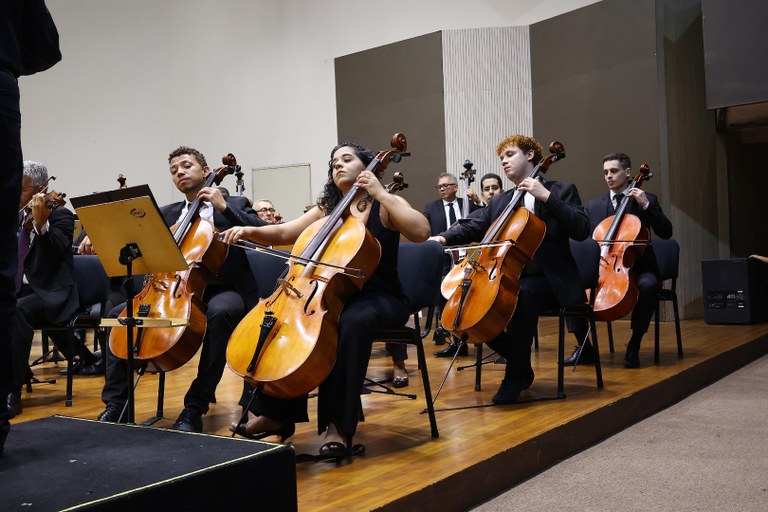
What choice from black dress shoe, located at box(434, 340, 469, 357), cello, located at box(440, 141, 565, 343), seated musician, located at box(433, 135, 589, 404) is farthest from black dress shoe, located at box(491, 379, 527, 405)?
black dress shoe, located at box(434, 340, 469, 357)

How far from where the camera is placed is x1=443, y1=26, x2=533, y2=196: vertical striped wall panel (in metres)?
7.23

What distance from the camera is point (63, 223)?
11.8ft

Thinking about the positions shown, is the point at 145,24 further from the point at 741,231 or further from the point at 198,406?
the point at 198,406

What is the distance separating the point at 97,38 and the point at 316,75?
262cm

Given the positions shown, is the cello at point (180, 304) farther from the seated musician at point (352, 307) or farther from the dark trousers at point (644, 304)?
the dark trousers at point (644, 304)

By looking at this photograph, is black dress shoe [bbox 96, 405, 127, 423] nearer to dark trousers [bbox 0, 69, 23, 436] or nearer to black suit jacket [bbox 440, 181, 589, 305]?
dark trousers [bbox 0, 69, 23, 436]

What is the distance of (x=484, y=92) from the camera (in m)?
7.36

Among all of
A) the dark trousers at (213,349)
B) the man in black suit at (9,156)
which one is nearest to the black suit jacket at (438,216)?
the dark trousers at (213,349)

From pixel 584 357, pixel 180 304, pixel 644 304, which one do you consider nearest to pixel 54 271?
pixel 180 304

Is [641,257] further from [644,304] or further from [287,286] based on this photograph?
[287,286]

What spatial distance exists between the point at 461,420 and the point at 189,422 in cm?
95

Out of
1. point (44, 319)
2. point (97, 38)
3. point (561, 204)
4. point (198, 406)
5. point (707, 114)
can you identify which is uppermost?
point (97, 38)

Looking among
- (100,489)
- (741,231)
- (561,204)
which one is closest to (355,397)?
(100,489)

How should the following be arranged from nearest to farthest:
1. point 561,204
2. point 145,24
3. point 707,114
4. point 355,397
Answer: point 355,397 < point 561,204 < point 707,114 < point 145,24
